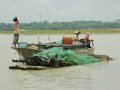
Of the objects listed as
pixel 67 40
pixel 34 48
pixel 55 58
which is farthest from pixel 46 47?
pixel 67 40

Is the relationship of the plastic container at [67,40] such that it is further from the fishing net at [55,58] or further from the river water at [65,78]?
the river water at [65,78]

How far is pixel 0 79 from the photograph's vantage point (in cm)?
1744

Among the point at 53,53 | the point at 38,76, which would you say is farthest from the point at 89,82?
the point at 53,53

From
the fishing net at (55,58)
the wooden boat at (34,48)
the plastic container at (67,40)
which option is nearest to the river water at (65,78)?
the fishing net at (55,58)

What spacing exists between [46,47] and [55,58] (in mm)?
1692

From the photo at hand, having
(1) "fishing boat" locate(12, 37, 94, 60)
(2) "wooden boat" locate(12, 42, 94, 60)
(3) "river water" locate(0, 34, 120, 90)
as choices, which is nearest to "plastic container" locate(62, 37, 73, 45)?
(1) "fishing boat" locate(12, 37, 94, 60)

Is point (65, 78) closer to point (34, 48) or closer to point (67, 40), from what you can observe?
point (34, 48)

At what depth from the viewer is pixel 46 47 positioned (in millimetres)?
22125

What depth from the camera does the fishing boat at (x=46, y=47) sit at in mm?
21531

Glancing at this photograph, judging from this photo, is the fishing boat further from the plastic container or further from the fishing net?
the fishing net

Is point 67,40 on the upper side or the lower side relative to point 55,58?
upper

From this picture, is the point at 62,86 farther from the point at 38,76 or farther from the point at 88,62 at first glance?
the point at 88,62

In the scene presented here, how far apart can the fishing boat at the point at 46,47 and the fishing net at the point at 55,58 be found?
662 millimetres

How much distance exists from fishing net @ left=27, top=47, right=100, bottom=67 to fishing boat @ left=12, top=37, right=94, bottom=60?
2.17 feet
